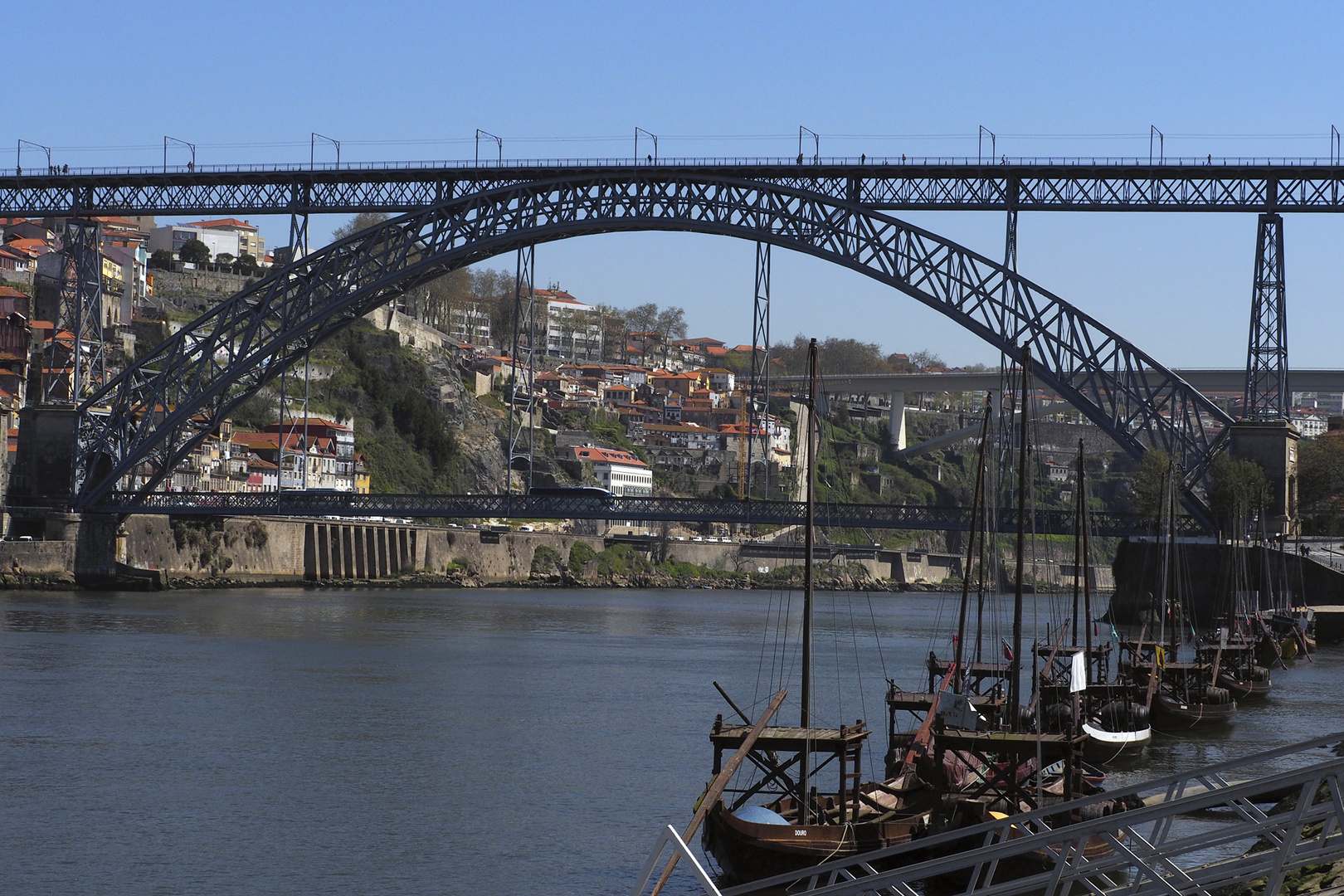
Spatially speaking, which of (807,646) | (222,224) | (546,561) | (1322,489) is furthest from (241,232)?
(807,646)

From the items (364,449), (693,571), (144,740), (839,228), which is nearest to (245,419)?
(364,449)

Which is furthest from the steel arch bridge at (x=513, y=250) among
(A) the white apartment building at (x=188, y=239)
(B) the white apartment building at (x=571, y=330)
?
(B) the white apartment building at (x=571, y=330)

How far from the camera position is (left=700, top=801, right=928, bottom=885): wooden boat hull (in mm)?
17469

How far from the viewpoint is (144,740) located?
27453 mm

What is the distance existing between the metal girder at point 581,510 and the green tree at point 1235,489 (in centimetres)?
181

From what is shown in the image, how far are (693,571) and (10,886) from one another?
3613 inches

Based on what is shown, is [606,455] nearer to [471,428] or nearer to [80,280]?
[471,428]

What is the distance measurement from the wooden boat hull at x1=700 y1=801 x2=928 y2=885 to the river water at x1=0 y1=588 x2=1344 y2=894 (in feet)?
3.47

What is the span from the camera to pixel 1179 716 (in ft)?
107

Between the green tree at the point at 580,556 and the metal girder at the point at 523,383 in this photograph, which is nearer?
the metal girder at the point at 523,383

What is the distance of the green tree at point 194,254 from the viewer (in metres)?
129

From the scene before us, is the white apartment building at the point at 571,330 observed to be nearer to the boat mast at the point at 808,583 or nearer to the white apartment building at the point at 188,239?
the white apartment building at the point at 188,239

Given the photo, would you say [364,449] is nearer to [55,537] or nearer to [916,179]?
[55,537]

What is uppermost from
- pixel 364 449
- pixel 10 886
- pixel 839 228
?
pixel 839 228
